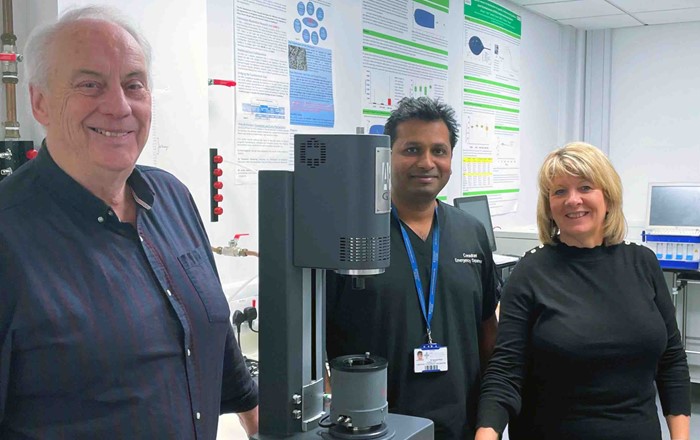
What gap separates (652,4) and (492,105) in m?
1.37

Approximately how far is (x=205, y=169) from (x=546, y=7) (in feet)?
12.1

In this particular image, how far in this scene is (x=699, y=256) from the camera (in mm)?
4125

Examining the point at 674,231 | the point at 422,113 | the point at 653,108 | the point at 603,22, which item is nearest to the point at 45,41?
the point at 422,113

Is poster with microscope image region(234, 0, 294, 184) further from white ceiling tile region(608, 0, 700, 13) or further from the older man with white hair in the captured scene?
white ceiling tile region(608, 0, 700, 13)

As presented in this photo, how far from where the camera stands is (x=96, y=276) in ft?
3.54

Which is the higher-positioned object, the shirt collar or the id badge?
the shirt collar

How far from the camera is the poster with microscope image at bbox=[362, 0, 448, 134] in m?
3.48

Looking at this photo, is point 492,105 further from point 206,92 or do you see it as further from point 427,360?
point 427,360

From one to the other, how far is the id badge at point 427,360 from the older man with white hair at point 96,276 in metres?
0.55

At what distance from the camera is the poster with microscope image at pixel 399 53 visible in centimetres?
348

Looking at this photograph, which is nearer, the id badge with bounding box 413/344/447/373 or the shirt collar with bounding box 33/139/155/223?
the shirt collar with bounding box 33/139/155/223

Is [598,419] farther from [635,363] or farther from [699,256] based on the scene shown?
[699,256]

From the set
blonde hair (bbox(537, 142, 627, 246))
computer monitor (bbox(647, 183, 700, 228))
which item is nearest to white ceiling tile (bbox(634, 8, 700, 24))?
computer monitor (bbox(647, 183, 700, 228))

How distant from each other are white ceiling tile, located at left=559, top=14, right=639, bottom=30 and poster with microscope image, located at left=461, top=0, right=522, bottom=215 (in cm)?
72
